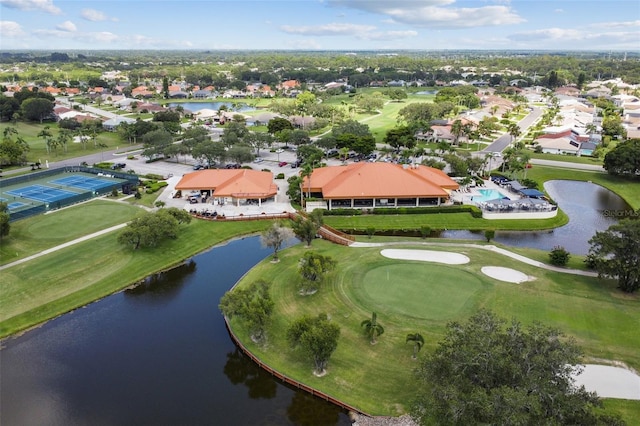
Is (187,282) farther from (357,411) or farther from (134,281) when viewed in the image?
(357,411)

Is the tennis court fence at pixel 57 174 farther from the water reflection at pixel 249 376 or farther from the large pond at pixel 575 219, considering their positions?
the large pond at pixel 575 219

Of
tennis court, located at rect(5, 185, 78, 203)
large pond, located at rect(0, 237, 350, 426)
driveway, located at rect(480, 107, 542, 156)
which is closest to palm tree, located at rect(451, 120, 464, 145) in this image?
driveway, located at rect(480, 107, 542, 156)

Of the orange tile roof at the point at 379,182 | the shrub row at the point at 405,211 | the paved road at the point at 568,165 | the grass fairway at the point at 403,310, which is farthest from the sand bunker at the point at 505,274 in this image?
the paved road at the point at 568,165

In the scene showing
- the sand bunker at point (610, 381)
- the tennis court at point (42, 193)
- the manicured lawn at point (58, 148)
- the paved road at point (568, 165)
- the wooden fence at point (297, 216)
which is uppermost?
the manicured lawn at point (58, 148)

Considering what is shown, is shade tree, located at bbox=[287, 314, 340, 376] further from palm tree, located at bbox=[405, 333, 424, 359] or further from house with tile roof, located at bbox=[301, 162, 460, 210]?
house with tile roof, located at bbox=[301, 162, 460, 210]

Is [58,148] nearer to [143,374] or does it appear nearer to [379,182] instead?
[379,182]

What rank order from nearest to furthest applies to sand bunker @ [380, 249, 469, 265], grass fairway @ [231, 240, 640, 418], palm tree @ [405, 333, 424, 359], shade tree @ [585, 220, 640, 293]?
grass fairway @ [231, 240, 640, 418]
palm tree @ [405, 333, 424, 359]
shade tree @ [585, 220, 640, 293]
sand bunker @ [380, 249, 469, 265]
